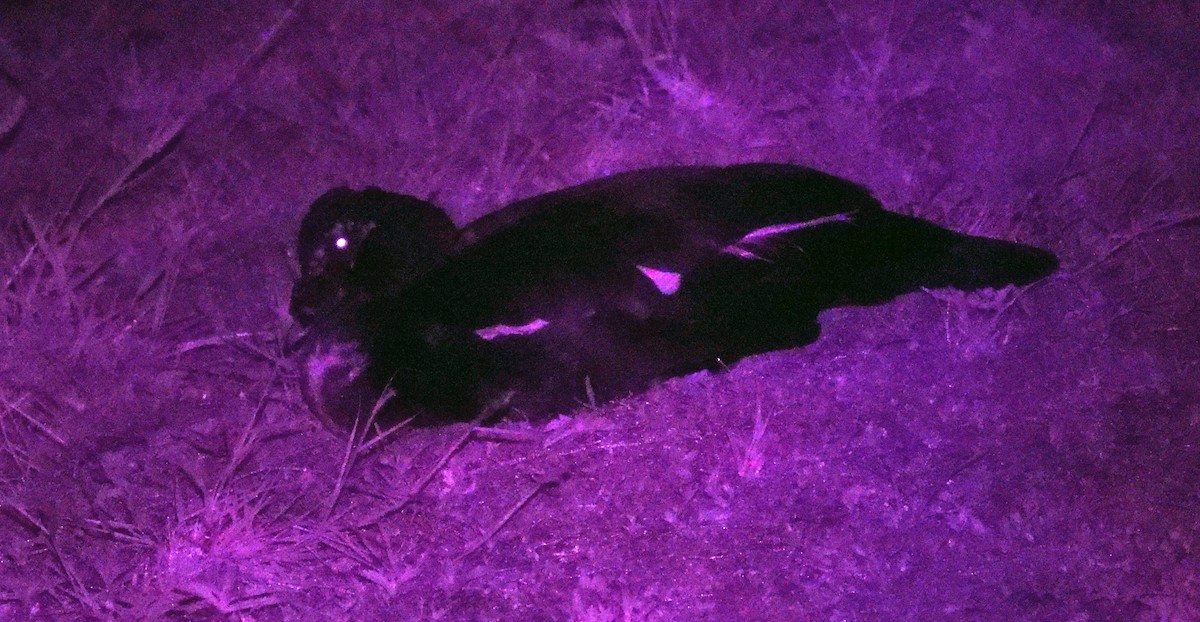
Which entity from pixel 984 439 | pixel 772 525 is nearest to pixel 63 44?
pixel 772 525

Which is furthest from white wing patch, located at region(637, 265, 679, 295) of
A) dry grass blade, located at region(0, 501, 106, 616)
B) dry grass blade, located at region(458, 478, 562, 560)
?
dry grass blade, located at region(0, 501, 106, 616)

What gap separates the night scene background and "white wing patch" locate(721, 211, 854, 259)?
0.96 feet

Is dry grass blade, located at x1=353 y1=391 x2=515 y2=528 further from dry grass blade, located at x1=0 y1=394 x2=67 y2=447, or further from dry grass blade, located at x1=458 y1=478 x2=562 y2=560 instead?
dry grass blade, located at x1=0 y1=394 x2=67 y2=447

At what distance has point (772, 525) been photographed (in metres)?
2.24

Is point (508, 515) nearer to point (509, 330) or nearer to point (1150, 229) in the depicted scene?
point (509, 330)

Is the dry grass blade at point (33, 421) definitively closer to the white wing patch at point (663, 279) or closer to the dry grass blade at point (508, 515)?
the dry grass blade at point (508, 515)

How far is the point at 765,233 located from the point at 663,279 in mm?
378

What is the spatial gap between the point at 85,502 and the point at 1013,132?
3.15m

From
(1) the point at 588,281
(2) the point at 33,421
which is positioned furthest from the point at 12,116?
(1) the point at 588,281

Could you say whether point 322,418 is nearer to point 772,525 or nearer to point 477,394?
point 477,394

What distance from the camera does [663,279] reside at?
8.33 ft

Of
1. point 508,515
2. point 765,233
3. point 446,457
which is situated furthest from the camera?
point 765,233

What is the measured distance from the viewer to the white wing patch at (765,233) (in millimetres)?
2637

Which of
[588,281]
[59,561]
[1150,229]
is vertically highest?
[1150,229]
